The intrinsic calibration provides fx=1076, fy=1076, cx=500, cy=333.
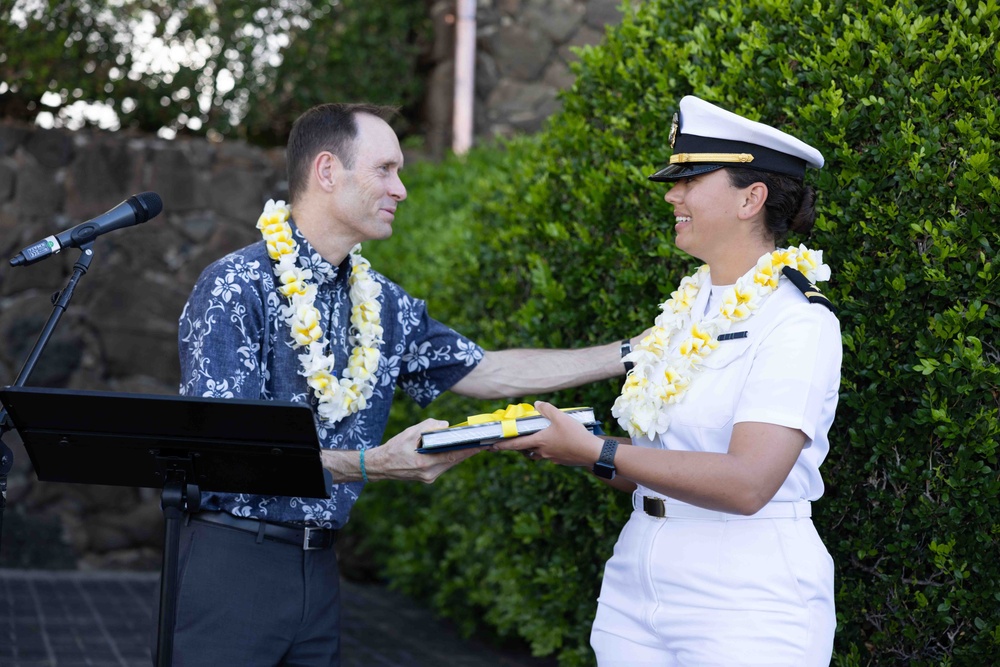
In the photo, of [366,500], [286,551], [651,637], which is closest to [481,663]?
[366,500]

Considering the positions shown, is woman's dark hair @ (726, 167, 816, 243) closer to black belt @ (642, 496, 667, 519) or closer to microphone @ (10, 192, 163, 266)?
black belt @ (642, 496, 667, 519)

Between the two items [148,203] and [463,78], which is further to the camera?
[463,78]

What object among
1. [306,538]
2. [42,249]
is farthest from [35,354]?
[306,538]

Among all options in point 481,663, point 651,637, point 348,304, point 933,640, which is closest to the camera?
point 651,637

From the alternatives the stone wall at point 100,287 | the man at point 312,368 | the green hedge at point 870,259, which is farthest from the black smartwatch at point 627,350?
the stone wall at point 100,287

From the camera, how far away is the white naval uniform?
7.80 feet

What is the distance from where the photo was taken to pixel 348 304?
3389mm

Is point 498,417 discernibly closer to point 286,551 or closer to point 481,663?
point 286,551

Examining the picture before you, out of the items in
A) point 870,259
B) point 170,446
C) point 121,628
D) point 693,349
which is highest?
point 870,259

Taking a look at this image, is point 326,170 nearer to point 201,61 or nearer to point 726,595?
point 726,595

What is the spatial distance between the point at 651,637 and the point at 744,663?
0.91 ft

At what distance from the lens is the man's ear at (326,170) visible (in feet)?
11.0

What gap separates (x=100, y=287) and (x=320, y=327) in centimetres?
510

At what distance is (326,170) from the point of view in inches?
132
